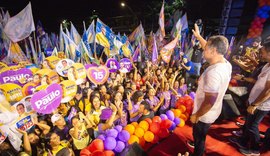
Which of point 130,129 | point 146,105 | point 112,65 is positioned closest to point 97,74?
point 112,65

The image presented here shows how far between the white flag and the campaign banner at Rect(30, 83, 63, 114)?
3.08 meters

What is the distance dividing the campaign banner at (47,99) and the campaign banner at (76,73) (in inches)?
29.9

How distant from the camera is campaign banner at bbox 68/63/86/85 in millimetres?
3873

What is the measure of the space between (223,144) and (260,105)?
44.0 inches

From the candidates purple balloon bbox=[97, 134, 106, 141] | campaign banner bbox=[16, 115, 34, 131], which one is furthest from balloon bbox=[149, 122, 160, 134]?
campaign banner bbox=[16, 115, 34, 131]

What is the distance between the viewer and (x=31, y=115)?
10.0 ft

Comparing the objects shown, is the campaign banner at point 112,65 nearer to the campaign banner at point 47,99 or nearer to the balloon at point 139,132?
the campaign banner at point 47,99

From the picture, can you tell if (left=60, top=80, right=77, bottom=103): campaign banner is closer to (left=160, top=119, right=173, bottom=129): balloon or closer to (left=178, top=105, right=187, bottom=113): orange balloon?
(left=160, top=119, right=173, bottom=129): balloon

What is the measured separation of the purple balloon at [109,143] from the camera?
290 centimetres

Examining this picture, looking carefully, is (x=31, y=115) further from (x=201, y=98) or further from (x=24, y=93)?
(x=201, y=98)

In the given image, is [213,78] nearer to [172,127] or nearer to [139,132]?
[139,132]

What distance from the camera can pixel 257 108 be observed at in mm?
2666

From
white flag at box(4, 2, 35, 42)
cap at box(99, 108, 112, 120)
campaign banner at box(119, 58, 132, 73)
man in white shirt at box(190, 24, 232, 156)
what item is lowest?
cap at box(99, 108, 112, 120)

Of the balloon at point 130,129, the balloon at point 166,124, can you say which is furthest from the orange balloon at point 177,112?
the balloon at point 130,129
